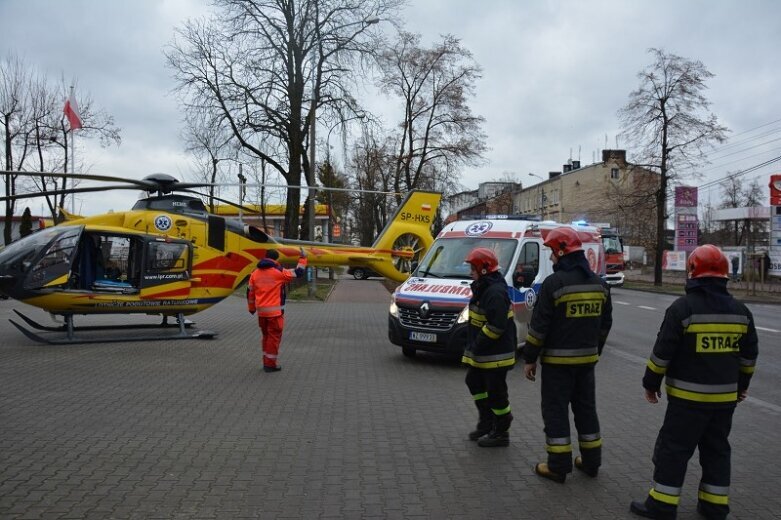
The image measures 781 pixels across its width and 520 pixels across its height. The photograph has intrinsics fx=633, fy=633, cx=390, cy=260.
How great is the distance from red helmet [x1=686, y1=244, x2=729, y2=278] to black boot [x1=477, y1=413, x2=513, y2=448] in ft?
7.63

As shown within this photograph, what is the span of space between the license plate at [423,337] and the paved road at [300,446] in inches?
18.9

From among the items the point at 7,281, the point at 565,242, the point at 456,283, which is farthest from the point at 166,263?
the point at 565,242

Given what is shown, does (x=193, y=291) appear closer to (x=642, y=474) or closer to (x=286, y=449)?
(x=286, y=449)

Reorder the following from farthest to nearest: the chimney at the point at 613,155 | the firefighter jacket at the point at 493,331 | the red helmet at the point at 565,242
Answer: the chimney at the point at 613,155 → the firefighter jacket at the point at 493,331 → the red helmet at the point at 565,242

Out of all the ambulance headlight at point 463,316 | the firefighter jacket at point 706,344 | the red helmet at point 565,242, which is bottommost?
the ambulance headlight at point 463,316

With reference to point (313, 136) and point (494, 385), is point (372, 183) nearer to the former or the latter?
point (313, 136)

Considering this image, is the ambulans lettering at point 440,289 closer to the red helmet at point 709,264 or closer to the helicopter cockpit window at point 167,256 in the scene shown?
the helicopter cockpit window at point 167,256

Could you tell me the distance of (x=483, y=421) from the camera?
20.0ft

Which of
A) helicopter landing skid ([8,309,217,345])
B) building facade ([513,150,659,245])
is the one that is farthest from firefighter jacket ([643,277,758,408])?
building facade ([513,150,659,245])

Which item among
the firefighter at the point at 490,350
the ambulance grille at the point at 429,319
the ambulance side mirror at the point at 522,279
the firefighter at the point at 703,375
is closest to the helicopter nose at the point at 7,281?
the ambulance grille at the point at 429,319

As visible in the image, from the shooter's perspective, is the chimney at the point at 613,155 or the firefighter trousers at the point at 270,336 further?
the chimney at the point at 613,155

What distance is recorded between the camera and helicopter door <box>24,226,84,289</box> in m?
11.6

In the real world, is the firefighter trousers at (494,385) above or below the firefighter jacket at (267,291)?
below

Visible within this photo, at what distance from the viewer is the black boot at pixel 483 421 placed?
605 cm
